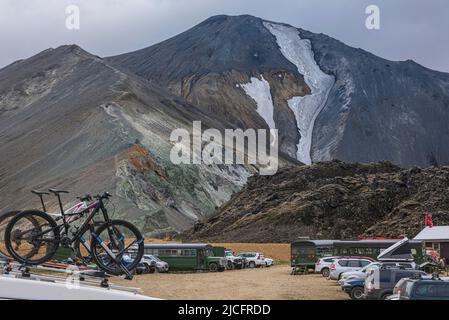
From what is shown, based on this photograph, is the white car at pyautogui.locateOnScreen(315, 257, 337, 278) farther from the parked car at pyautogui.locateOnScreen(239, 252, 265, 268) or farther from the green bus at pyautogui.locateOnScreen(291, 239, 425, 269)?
the parked car at pyautogui.locateOnScreen(239, 252, 265, 268)

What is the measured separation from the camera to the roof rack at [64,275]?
546 centimetres

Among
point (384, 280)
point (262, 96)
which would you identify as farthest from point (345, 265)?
point (262, 96)

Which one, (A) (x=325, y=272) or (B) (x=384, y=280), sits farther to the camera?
(A) (x=325, y=272)

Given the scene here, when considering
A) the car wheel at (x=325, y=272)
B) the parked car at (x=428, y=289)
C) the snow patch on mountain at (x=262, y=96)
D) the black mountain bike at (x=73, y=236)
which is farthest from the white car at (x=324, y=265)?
the snow patch on mountain at (x=262, y=96)

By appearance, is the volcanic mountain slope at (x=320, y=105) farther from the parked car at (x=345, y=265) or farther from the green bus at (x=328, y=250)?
the parked car at (x=345, y=265)

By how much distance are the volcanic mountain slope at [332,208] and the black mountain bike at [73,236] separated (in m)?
65.7

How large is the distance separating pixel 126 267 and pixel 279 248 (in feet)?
206

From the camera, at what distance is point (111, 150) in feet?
309

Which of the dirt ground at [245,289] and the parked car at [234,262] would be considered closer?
the dirt ground at [245,289]

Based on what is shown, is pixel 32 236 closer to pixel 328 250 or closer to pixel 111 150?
pixel 328 250

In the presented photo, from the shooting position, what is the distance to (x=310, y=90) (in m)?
194

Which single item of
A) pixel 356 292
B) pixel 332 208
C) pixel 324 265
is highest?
pixel 332 208

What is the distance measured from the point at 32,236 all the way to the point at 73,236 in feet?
1.59
